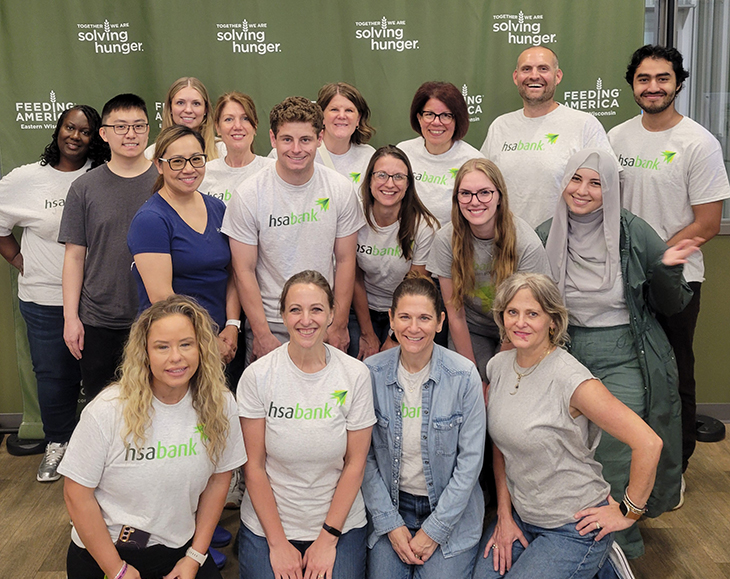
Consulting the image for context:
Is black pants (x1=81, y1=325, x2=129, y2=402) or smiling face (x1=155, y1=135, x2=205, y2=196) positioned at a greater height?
smiling face (x1=155, y1=135, x2=205, y2=196)

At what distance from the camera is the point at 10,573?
2816mm

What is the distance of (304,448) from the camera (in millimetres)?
2398

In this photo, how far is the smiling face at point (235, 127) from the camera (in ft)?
10.6

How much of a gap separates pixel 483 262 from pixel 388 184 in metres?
0.48

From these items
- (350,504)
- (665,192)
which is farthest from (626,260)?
(350,504)

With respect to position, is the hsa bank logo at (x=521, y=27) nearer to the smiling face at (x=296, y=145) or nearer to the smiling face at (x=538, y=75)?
the smiling face at (x=538, y=75)

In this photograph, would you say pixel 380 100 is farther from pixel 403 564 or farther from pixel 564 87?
pixel 403 564

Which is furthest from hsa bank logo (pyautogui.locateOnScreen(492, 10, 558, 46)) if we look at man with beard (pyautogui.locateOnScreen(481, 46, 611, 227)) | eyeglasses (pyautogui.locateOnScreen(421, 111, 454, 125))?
eyeglasses (pyautogui.locateOnScreen(421, 111, 454, 125))

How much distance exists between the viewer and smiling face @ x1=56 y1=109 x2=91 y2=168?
3.39 meters

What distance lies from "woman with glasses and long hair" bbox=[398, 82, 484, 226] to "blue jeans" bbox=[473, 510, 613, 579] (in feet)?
4.46

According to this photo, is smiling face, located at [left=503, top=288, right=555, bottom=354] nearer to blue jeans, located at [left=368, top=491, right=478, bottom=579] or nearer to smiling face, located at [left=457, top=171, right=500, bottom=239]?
smiling face, located at [left=457, top=171, right=500, bottom=239]

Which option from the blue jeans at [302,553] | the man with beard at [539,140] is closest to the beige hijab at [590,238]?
the man with beard at [539,140]

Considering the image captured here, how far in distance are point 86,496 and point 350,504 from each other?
32.6 inches

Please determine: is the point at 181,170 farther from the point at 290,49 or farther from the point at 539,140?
the point at 539,140
